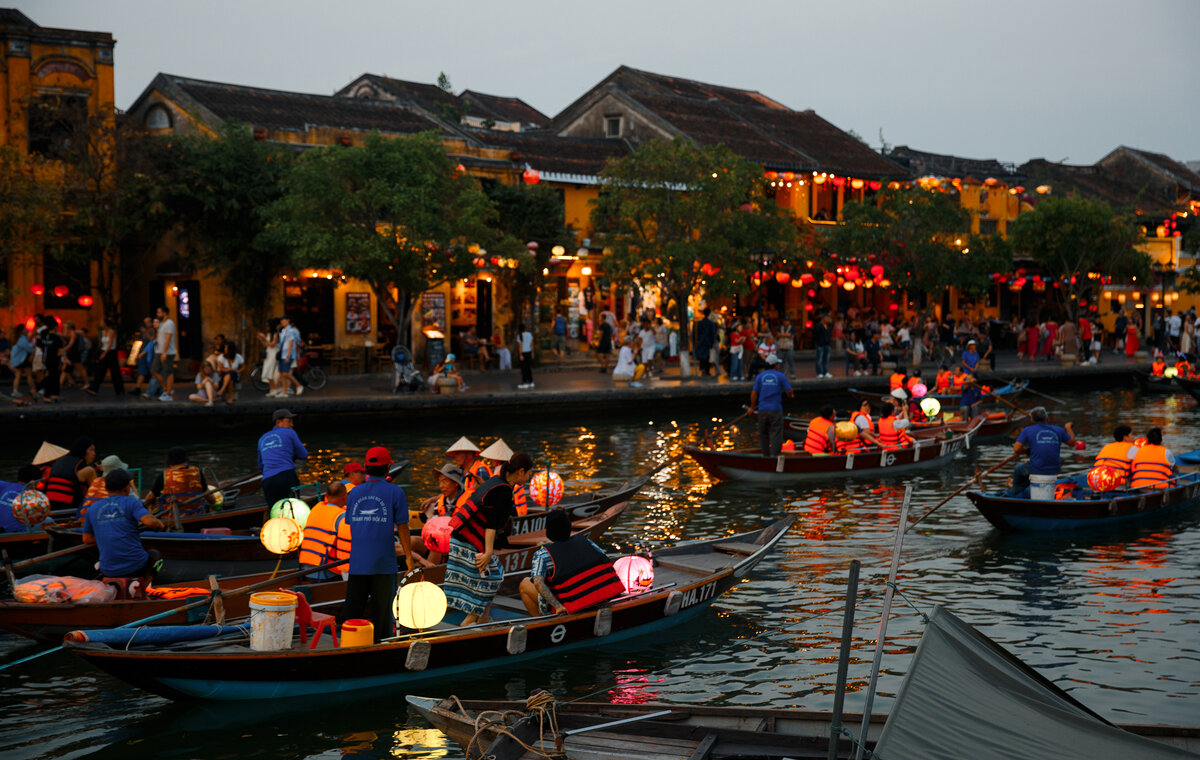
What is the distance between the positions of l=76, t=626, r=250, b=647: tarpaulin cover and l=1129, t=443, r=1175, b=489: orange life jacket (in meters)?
12.4

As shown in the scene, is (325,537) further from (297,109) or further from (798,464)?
(297,109)

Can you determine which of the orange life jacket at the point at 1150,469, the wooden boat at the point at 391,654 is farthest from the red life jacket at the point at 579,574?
the orange life jacket at the point at 1150,469

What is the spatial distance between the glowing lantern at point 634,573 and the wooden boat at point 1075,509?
5915 millimetres

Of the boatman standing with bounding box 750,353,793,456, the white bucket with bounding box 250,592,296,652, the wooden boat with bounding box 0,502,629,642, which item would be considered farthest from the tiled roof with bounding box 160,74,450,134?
the white bucket with bounding box 250,592,296,652

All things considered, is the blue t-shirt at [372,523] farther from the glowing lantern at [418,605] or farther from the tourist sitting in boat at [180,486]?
the tourist sitting in boat at [180,486]

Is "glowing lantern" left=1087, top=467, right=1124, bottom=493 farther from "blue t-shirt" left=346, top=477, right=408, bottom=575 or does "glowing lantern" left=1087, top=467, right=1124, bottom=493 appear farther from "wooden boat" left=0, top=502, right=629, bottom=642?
"blue t-shirt" left=346, top=477, right=408, bottom=575

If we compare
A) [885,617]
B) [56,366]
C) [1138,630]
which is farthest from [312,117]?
[885,617]

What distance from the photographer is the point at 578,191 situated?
126 ft

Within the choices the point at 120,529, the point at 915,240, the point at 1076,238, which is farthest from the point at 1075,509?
the point at 1076,238

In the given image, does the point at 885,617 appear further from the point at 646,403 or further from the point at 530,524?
the point at 646,403

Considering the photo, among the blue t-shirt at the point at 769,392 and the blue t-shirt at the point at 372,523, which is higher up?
the blue t-shirt at the point at 769,392

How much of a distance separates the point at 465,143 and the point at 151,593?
84.7 ft

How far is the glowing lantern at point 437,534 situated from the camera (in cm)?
1170

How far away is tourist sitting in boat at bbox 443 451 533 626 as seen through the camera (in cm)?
1006
